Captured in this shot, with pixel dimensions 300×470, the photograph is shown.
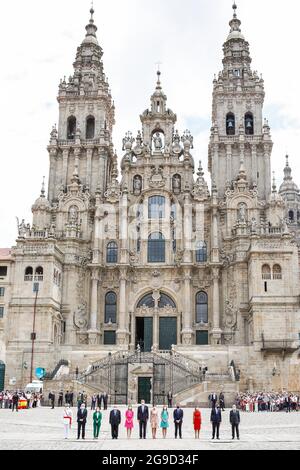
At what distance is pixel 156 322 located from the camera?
60.5 meters

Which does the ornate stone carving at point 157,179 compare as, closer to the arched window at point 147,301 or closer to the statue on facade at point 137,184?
the statue on facade at point 137,184

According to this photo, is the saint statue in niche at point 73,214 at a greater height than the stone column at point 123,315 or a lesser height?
greater

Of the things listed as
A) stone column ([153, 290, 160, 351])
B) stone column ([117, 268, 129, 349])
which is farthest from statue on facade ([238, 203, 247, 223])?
stone column ([117, 268, 129, 349])

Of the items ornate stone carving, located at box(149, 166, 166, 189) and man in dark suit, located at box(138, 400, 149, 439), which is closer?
man in dark suit, located at box(138, 400, 149, 439)

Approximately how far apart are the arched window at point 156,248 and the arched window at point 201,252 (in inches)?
130

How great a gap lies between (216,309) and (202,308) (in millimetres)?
2152

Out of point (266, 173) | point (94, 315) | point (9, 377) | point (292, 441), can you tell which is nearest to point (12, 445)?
point (292, 441)

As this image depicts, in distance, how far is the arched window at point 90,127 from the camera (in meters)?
68.4

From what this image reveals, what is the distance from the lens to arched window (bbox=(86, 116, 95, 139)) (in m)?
68.4

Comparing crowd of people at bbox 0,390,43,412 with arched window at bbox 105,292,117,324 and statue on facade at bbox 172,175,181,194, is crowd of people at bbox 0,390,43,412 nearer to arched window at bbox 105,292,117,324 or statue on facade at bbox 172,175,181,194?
arched window at bbox 105,292,117,324

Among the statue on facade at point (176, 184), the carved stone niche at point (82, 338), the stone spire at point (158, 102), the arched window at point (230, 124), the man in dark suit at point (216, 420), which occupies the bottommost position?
the man in dark suit at point (216, 420)

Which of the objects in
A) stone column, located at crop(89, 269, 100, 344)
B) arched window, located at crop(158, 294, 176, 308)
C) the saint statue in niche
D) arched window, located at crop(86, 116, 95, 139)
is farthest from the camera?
arched window, located at crop(86, 116, 95, 139)

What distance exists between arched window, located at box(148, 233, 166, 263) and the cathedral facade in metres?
0.10

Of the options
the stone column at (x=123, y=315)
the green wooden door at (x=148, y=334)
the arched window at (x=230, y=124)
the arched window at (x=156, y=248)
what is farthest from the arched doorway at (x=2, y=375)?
the arched window at (x=230, y=124)
